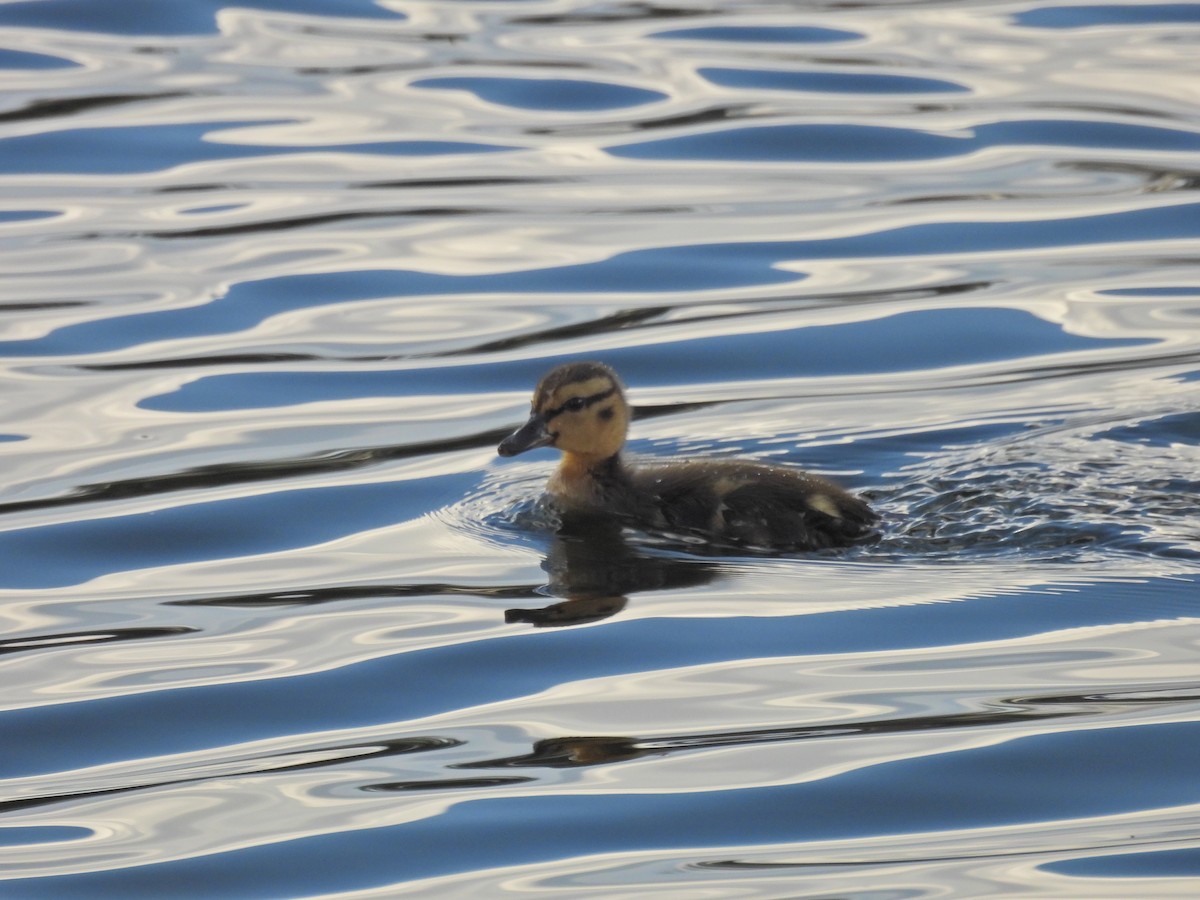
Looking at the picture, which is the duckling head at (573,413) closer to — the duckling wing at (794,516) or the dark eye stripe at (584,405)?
the dark eye stripe at (584,405)

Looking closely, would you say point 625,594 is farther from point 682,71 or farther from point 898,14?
Result: point 898,14

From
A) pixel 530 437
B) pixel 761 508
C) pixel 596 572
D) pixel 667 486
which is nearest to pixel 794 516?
pixel 761 508

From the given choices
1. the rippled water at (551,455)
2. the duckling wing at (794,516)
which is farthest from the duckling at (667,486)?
the rippled water at (551,455)

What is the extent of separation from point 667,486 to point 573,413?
0.38 meters

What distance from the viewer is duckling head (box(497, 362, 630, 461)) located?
646 centimetres

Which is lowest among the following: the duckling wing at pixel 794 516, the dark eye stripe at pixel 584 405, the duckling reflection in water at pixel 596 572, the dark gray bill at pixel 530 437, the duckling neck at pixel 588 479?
the duckling reflection in water at pixel 596 572

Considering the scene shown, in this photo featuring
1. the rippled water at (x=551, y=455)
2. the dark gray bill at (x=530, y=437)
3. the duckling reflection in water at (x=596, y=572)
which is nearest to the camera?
the rippled water at (x=551, y=455)

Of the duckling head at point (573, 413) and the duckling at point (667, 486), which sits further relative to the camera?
the duckling head at point (573, 413)

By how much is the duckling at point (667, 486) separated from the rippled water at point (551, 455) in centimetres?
13

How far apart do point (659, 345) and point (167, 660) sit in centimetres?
361

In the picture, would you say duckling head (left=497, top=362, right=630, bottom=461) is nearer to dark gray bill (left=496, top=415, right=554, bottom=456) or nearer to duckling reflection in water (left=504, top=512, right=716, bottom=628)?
dark gray bill (left=496, top=415, right=554, bottom=456)

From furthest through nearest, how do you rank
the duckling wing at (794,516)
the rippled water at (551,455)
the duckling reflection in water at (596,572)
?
1. the duckling wing at (794,516)
2. the duckling reflection in water at (596,572)
3. the rippled water at (551,455)

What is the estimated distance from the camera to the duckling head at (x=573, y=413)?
6.46 meters

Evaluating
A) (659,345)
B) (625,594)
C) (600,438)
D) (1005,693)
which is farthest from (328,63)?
(1005,693)
